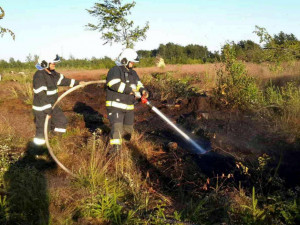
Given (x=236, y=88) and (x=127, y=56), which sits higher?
(x=127, y=56)

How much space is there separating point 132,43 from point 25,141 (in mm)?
12753

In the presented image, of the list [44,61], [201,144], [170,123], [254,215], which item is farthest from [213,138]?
[44,61]

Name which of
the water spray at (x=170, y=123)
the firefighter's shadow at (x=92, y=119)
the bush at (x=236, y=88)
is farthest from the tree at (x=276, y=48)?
the firefighter's shadow at (x=92, y=119)

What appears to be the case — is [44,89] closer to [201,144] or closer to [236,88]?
[201,144]

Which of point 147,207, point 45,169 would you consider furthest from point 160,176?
point 45,169

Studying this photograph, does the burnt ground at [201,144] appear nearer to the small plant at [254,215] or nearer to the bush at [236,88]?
the bush at [236,88]

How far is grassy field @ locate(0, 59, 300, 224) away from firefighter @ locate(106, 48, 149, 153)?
1.12 feet

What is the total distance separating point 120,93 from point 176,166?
1.62 meters

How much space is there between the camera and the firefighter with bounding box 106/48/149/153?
501 centimetres

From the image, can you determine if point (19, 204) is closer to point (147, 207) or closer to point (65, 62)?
point (147, 207)

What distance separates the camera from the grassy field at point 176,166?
3.10m

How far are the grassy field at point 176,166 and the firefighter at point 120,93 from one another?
1.12 ft

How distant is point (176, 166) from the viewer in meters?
4.54

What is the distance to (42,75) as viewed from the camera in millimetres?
5445
